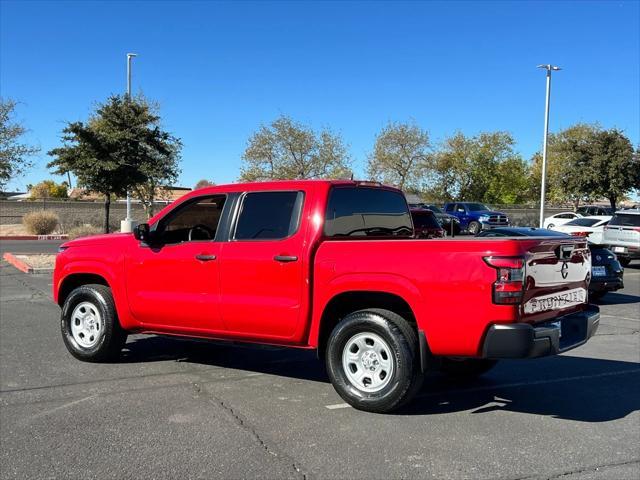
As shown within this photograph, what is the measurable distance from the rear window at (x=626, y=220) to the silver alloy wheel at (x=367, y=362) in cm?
1560

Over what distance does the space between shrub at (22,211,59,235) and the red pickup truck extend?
23918mm

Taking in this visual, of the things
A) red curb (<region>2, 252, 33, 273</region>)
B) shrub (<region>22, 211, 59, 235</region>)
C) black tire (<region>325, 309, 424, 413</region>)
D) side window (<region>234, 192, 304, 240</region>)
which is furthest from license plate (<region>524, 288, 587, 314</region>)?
shrub (<region>22, 211, 59, 235</region>)

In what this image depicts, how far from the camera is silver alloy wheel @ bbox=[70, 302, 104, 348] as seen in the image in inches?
259

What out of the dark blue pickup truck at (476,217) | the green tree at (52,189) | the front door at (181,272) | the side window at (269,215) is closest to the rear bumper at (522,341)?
the side window at (269,215)

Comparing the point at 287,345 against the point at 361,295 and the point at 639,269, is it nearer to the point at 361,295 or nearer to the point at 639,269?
the point at 361,295

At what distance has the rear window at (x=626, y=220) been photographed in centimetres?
1792

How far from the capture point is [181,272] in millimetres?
5875

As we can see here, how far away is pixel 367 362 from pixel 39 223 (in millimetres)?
27086

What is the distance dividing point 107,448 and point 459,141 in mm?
51132

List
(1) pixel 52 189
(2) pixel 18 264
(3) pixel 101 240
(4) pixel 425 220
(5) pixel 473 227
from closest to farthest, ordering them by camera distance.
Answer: (3) pixel 101 240, (2) pixel 18 264, (4) pixel 425 220, (5) pixel 473 227, (1) pixel 52 189

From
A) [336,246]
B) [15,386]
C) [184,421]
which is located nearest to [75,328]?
[15,386]

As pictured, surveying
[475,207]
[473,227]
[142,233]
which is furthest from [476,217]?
[142,233]

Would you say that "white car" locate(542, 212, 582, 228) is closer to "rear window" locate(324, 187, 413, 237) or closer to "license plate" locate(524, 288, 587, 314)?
"rear window" locate(324, 187, 413, 237)

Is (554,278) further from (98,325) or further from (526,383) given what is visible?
(98,325)
